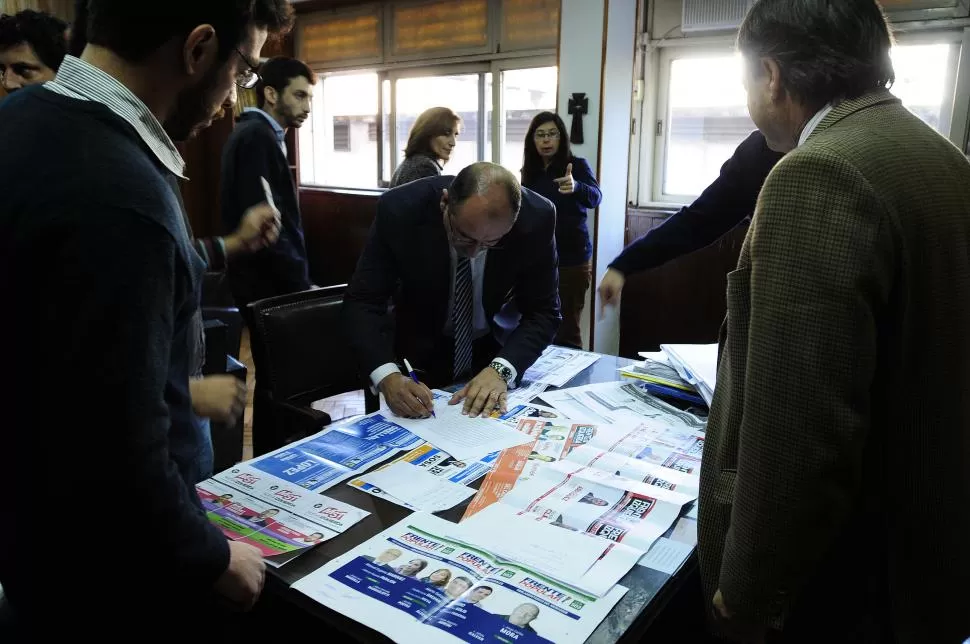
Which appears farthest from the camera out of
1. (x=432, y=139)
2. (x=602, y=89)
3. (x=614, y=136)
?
(x=614, y=136)

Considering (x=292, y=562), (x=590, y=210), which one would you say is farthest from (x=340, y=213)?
(x=292, y=562)

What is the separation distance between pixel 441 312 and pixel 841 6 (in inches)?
53.3

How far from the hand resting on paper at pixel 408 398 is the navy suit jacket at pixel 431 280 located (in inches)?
9.3

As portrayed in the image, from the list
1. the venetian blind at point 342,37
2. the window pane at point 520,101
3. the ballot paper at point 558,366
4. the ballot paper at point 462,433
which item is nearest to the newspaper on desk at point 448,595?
the ballot paper at point 462,433

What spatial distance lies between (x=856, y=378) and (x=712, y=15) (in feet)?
11.6

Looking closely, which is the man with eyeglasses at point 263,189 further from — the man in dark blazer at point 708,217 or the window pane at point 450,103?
the window pane at point 450,103

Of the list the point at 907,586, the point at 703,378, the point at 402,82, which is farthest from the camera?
the point at 402,82

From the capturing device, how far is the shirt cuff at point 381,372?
66.4 inches

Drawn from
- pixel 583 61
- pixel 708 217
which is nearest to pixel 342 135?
pixel 583 61

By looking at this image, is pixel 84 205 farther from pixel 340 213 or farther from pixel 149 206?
pixel 340 213

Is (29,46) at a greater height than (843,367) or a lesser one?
greater

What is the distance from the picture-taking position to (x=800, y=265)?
0.75m

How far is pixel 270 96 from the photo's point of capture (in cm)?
282

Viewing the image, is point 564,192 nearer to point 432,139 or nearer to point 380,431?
point 432,139
